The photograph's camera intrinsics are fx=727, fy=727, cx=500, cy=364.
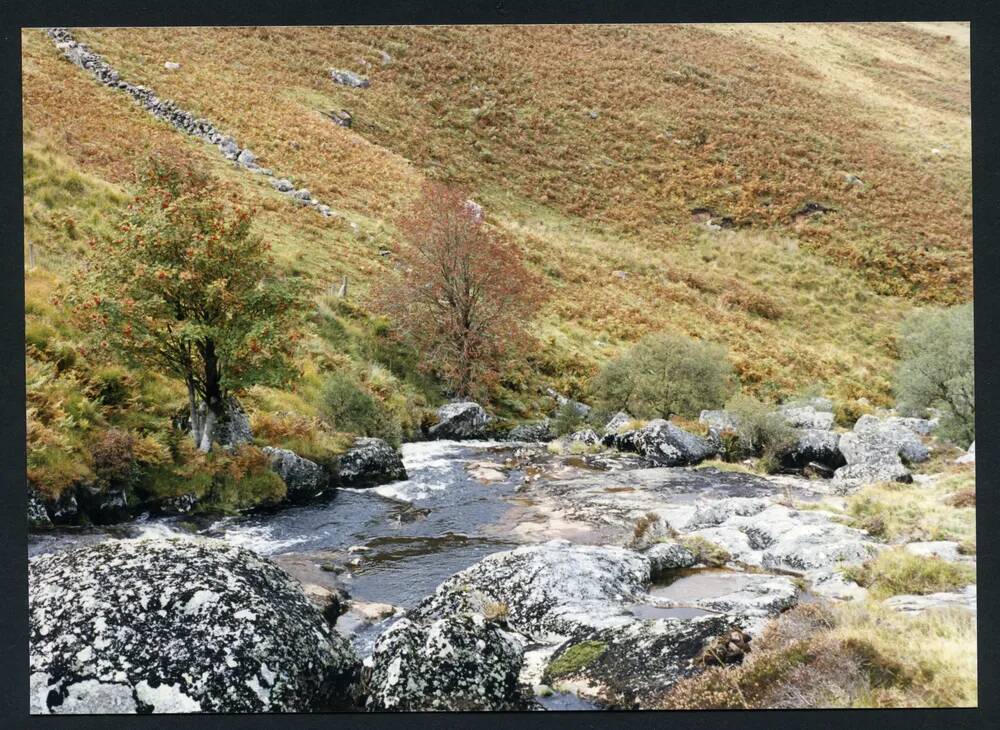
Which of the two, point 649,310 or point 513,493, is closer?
point 513,493

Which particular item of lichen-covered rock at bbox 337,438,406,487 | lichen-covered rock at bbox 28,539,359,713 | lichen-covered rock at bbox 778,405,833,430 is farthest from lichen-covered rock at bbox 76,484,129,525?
lichen-covered rock at bbox 778,405,833,430

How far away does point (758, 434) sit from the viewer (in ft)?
46.8

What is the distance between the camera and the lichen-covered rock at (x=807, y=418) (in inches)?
579

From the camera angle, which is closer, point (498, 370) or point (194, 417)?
point (194, 417)

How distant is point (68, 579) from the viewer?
6262mm

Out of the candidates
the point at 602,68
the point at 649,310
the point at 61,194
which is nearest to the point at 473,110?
the point at 602,68

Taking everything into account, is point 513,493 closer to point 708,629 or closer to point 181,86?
point 708,629

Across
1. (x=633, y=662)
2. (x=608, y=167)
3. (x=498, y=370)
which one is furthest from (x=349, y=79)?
(x=633, y=662)

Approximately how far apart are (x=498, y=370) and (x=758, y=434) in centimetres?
623

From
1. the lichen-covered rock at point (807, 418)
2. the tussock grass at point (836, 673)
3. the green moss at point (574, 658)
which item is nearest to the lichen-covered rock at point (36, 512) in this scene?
the green moss at point (574, 658)

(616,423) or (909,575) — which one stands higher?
(909,575)

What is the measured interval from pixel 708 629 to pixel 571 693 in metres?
1.37

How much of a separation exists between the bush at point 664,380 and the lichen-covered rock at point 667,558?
24.8 feet

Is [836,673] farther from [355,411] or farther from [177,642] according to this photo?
[355,411]
